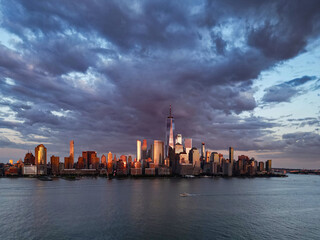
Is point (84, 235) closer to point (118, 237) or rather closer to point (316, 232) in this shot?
point (118, 237)

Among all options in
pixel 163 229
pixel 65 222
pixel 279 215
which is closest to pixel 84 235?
pixel 65 222

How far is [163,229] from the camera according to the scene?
70.6 m

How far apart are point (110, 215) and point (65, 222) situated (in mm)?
16416

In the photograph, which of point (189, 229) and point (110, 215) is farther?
point (110, 215)

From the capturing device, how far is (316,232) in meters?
71.5

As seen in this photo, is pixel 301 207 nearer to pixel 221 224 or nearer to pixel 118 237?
pixel 221 224

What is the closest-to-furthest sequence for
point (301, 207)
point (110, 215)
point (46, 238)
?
1. point (46, 238)
2. point (110, 215)
3. point (301, 207)

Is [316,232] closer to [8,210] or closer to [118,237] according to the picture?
[118,237]

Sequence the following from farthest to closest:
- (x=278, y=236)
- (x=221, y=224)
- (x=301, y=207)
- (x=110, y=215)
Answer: (x=301, y=207) → (x=110, y=215) → (x=221, y=224) → (x=278, y=236)

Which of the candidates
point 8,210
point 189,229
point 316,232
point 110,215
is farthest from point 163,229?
point 8,210

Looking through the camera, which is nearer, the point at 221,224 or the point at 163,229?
the point at 163,229

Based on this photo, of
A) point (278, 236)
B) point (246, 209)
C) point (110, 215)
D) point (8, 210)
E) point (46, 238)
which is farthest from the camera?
point (246, 209)

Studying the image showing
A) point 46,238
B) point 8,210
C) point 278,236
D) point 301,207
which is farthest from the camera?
point 301,207

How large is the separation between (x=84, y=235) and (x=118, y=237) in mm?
8626
